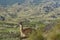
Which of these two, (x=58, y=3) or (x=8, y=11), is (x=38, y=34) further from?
(x=8, y=11)

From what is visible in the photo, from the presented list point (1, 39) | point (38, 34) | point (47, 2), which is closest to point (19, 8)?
point (47, 2)

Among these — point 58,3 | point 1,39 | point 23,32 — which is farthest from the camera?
point 58,3

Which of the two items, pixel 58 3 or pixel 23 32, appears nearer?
pixel 23 32

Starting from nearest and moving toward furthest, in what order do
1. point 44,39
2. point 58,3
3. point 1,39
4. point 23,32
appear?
point 44,39, point 23,32, point 1,39, point 58,3

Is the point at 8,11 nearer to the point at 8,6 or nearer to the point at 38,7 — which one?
the point at 8,6

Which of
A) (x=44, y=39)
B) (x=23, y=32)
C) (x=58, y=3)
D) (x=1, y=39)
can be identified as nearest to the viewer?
(x=44, y=39)

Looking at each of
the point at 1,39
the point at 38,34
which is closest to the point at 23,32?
the point at 38,34

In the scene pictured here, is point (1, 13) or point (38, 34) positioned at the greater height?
point (38, 34)

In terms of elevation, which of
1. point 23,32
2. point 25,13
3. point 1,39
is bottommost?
point 25,13

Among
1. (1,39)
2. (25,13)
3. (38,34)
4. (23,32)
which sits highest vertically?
(38,34)
